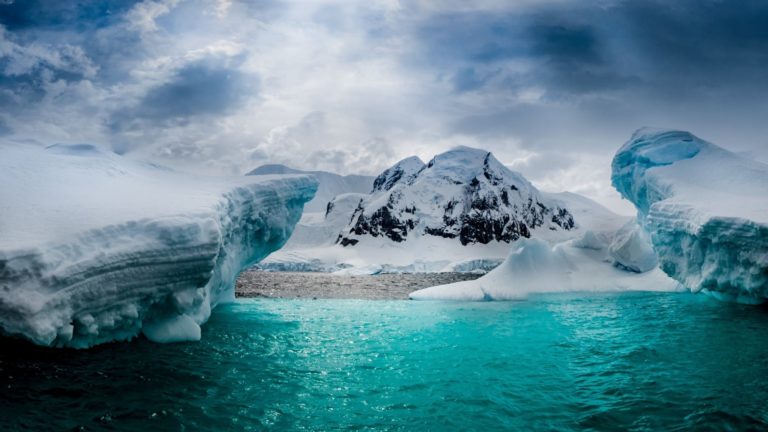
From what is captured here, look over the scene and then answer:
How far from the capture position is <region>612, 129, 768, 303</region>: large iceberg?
15.0 meters

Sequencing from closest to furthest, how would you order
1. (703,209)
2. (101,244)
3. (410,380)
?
(101,244)
(410,380)
(703,209)

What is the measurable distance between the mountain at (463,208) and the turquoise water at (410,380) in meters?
132

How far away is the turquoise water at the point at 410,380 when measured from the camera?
631 centimetres

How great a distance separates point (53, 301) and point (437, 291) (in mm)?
21977

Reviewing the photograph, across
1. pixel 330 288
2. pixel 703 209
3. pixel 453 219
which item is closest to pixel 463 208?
pixel 453 219

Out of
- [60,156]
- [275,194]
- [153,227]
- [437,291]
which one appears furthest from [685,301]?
[60,156]

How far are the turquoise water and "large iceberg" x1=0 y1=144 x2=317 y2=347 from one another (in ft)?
3.12

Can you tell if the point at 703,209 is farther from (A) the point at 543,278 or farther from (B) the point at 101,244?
(B) the point at 101,244

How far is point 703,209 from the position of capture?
16.4 m

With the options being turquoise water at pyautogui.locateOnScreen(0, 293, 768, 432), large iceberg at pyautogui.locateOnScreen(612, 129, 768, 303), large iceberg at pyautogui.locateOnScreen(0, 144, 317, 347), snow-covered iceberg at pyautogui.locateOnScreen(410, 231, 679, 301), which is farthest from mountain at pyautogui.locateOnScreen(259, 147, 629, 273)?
large iceberg at pyautogui.locateOnScreen(0, 144, 317, 347)

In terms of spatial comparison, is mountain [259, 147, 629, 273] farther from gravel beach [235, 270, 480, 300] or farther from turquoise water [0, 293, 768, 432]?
turquoise water [0, 293, 768, 432]

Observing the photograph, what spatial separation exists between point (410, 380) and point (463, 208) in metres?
149

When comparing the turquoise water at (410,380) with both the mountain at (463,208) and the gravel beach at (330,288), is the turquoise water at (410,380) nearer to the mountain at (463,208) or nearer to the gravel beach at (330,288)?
the gravel beach at (330,288)

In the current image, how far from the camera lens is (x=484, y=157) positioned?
6703 inches
